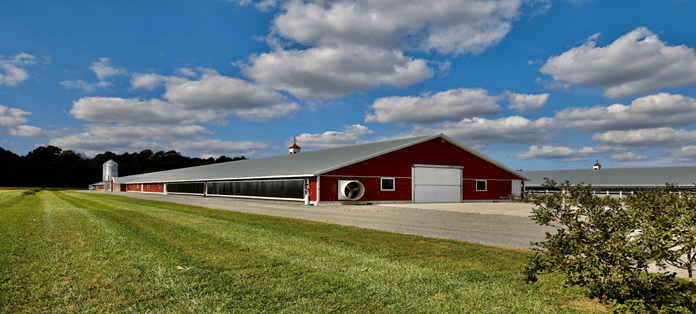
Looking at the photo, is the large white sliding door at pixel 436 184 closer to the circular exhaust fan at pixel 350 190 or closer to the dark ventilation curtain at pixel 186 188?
the circular exhaust fan at pixel 350 190

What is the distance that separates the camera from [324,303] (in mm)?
5074

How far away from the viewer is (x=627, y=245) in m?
4.81

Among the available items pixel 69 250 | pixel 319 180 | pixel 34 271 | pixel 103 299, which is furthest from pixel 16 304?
pixel 319 180

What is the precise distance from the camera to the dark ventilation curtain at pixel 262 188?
33.0m

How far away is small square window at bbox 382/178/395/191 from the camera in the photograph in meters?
33.5

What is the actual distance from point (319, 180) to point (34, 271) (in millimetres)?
23855

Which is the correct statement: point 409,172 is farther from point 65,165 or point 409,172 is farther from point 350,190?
point 65,165

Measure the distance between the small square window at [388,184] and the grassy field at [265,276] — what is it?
75.0ft

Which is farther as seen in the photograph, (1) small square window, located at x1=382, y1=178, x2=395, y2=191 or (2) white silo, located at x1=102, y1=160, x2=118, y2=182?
(2) white silo, located at x1=102, y1=160, x2=118, y2=182

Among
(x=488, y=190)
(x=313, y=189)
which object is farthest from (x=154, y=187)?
(x=488, y=190)

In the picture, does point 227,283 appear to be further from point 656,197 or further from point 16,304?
point 656,197

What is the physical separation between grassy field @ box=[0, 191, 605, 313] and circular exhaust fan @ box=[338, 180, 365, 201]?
20.8 m

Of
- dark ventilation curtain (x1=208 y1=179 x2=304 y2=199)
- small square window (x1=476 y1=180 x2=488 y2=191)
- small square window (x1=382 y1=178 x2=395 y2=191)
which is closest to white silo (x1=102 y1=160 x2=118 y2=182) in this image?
dark ventilation curtain (x1=208 y1=179 x2=304 y2=199)

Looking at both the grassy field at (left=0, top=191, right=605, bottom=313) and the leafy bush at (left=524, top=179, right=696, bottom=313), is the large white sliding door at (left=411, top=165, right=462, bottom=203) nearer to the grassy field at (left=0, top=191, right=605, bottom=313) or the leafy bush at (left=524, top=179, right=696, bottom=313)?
the grassy field at (left=0, top=191, right=605, bottom=313)
